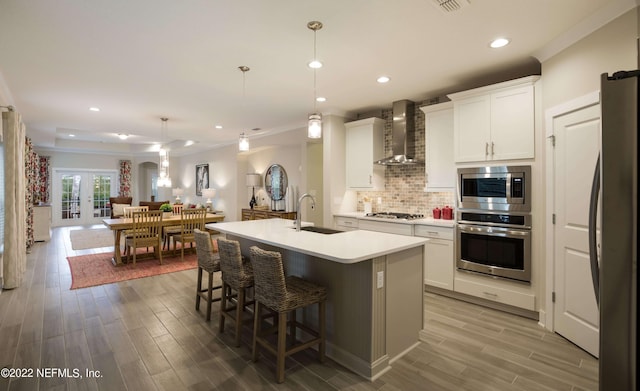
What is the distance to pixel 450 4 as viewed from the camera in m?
2.16

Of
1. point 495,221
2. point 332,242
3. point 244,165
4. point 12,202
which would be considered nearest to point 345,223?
point 495,221

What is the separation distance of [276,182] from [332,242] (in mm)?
5364

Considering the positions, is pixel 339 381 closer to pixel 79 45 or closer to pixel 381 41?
pixel 381 41

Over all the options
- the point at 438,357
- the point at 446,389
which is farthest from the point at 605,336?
the point at 438,357

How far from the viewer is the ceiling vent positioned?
2.13m

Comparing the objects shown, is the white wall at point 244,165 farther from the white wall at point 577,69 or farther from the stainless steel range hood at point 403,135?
the white wall at point 577,69

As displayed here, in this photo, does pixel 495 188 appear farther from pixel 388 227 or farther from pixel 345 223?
pixel 345 223

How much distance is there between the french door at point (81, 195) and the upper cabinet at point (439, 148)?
11.0 m

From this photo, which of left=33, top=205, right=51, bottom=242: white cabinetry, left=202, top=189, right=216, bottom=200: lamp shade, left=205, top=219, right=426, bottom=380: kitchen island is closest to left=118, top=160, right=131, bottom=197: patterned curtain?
left=33, top=205, right=51, bottom=242: white cabinetry

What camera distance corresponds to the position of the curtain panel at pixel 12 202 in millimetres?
3839

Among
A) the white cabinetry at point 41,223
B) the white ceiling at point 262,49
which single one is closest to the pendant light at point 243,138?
the white ceiling at point 262,49

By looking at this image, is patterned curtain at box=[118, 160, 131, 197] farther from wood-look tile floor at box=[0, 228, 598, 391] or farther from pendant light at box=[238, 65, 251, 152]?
pendant light at box=[238, 65, 251, 152]

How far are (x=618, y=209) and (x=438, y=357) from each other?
1.82m

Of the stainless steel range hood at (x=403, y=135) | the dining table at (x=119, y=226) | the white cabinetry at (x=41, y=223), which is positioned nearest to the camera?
the stainless steel range hood at (x=403, y=135)
